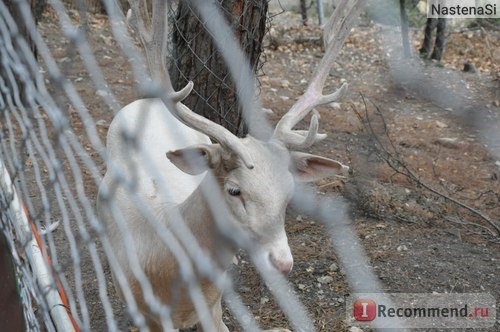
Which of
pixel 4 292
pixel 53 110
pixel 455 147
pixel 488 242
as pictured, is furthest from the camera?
pixel 455 147

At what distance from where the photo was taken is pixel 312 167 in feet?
5.64

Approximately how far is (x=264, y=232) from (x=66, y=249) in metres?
1.39

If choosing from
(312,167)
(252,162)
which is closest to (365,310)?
(312,167)

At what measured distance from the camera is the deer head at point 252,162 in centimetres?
147

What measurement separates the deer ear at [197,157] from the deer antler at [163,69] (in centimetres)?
3

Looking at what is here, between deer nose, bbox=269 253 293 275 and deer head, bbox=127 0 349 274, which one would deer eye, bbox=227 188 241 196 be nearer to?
deer head, bbox=127 0 349 274

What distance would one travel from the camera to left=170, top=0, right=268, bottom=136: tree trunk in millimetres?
2424

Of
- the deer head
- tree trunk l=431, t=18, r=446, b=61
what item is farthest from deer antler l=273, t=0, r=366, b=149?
tree trunk l=431, t=18, r=446, b=61

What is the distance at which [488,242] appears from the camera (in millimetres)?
2531

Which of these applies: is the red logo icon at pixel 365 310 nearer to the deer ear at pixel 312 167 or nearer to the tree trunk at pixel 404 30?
the deer ear at pixel 312 167

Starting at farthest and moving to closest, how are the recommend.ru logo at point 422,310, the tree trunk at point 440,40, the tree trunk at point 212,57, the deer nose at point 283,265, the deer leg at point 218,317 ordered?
the tree trunk at point 440,40 < the tree trunk at point 212,57 < the recommend.ru logo at point 422,310 < the deer leg at point 218,317 < the deer nose at point 283,265

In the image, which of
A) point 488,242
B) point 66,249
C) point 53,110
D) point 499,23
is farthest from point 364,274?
point 499,23

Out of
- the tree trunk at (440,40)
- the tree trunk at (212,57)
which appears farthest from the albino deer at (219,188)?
the tree trunk at (440,40)

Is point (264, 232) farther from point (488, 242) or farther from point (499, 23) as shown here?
point (499, 23)
